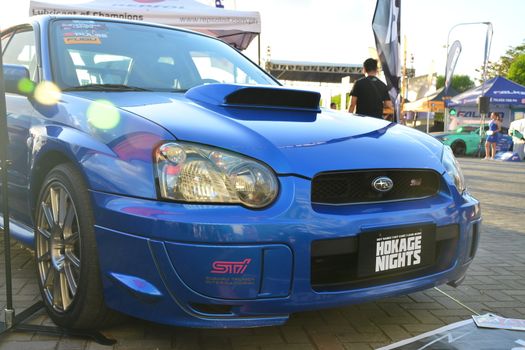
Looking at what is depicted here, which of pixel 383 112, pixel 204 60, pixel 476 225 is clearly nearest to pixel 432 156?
pixel 476 225

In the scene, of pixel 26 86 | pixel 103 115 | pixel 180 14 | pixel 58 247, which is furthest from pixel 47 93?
pixel 180 14

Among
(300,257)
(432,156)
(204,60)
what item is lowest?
(300,257)

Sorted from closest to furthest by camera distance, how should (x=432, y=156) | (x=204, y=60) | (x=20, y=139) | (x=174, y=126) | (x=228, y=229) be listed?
(x=228, y=229) < (x=174, y=126) < (x=432, y=156) < (x=20, y=139) < (x=204, y=60)

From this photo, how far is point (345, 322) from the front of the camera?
2645mm

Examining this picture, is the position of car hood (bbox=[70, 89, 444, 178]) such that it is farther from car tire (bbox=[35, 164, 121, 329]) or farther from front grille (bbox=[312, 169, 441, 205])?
car tire (bbox=[35, 164, 121, 329])

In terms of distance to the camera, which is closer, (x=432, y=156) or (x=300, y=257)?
(x=300, y=257)

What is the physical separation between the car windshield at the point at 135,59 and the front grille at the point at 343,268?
1.47 metres

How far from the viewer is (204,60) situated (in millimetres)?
3551

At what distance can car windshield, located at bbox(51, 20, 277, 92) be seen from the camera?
9.48ft

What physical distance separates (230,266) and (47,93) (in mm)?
1449

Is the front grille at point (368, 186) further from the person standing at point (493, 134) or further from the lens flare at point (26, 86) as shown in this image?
the person standing at point (493, 134)

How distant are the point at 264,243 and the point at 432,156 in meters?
1.08

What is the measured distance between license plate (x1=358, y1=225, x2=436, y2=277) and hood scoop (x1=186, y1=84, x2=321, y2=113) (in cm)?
87

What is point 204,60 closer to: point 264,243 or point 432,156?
point 432,156
